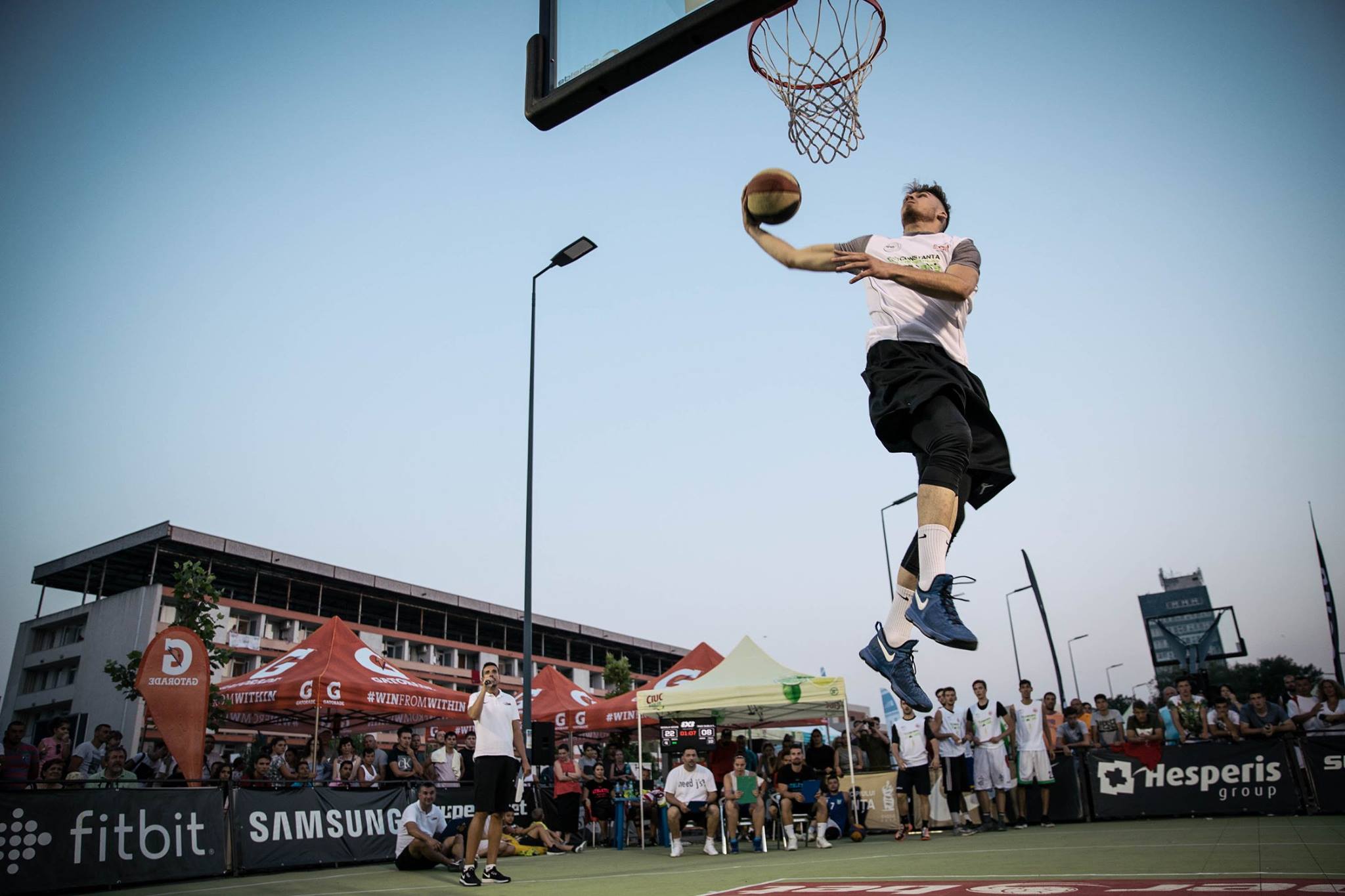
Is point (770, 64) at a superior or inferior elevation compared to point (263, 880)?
superior

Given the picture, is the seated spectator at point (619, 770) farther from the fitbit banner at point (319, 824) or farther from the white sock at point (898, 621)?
the white sock at point (898, 621)

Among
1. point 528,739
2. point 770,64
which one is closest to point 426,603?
point 528,739

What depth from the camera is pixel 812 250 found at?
3.45 m

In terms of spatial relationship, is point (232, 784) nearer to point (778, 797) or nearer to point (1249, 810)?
point (778, 797)

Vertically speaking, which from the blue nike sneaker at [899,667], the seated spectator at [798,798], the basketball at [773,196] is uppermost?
the basketball at [773,196]

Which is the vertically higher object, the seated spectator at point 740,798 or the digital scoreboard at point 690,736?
the digital scoreboard at point 690,736

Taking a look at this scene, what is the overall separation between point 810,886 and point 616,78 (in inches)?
207

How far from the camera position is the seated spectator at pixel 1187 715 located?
1245 centimetres

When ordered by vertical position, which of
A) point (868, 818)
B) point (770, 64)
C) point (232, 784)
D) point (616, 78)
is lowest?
point (868, 818)

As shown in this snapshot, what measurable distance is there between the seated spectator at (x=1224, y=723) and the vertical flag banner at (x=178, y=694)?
13516mm

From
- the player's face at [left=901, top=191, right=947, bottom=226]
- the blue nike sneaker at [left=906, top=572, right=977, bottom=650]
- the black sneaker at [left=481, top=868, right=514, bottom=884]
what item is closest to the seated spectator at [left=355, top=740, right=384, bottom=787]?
the black sneaker at [left=481, top=868, right=514, bottom=884]

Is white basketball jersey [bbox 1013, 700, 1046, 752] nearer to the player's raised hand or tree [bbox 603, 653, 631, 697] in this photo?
the player's raised hand

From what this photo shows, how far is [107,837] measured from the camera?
8.81 meters

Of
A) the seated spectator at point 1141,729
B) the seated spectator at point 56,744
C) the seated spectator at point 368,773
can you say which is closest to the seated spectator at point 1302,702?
the seated spectator at point 1141,729
